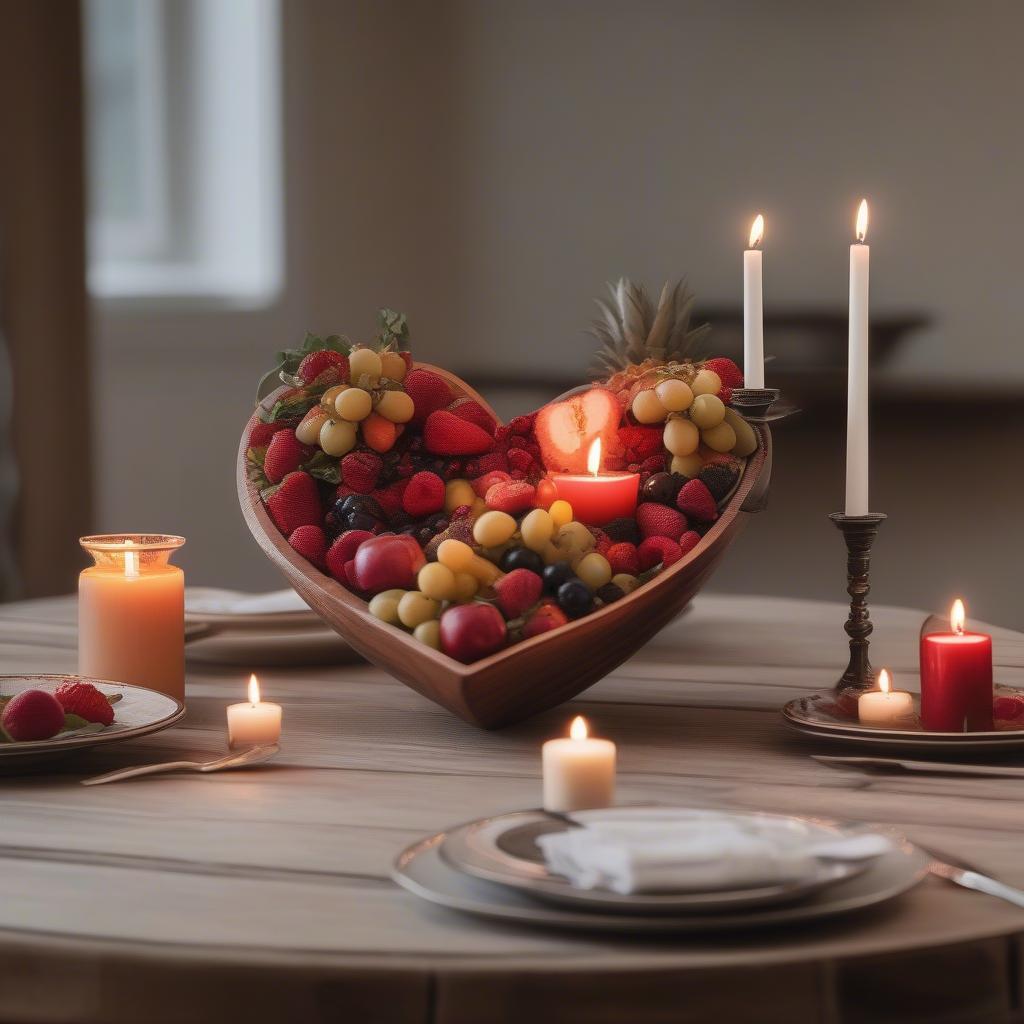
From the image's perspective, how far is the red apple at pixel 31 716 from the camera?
3.24 ft

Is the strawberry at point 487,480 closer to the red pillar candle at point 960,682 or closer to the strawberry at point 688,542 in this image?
the strawberry at point 688,542

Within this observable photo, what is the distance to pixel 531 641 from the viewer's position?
3.34 feet

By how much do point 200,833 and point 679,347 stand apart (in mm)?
703

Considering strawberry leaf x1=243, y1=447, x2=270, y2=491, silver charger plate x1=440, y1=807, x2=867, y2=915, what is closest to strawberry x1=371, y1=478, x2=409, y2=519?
strawberry leaf x1=243, y1=447, x2=270, y2=491

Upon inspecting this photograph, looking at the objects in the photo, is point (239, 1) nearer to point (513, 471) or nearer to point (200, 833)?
point (513, 471)

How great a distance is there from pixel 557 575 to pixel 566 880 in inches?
15.1

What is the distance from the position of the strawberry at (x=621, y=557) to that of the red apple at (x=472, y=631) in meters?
0.13

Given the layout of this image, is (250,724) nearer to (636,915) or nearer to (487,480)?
(487,480)

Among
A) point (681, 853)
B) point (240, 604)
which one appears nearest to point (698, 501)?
point (681, 853)

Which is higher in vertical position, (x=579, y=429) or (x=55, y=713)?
(x=579, y=429)

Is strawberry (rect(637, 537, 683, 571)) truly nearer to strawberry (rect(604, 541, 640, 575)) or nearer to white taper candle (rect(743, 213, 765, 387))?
strawberry (rect(604, 541, 640, 575))

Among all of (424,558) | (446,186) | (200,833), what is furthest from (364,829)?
(446,186)

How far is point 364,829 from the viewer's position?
2.83 ft

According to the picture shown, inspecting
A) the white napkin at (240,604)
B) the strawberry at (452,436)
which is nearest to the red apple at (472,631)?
the strawberry at (452,436)
